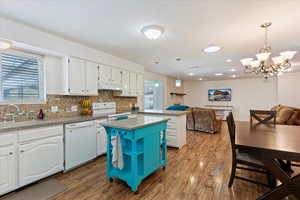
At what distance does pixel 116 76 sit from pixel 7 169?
9.08 feet

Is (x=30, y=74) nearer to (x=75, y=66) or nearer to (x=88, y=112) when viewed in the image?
(x=75, y=66)

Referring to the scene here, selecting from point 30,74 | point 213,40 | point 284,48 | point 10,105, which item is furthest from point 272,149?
point 30,74

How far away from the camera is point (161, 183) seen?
2133mm

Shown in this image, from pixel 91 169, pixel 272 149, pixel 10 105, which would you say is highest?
pixel 10 105

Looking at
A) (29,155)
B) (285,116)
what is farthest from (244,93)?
(29,155)

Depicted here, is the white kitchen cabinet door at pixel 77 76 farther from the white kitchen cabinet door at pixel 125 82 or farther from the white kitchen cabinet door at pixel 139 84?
the white kitchen cabinet door at pixel 139 84

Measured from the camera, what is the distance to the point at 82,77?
305cm

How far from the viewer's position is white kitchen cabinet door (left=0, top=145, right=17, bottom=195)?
1.76 m

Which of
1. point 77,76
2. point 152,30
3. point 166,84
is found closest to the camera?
point 152,30

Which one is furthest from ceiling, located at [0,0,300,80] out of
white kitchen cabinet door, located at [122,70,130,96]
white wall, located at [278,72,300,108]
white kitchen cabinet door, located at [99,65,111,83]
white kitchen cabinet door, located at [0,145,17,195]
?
white wall, located at [278,72,300,108]


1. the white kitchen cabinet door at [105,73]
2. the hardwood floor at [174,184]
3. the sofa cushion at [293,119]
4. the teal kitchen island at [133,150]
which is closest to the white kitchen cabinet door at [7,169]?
the hardwood floor at [174,184]

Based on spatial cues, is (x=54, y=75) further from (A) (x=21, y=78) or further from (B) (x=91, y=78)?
(B) (x=91, y=78)

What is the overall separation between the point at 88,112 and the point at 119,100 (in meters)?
1.25

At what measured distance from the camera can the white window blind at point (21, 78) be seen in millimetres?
2303
